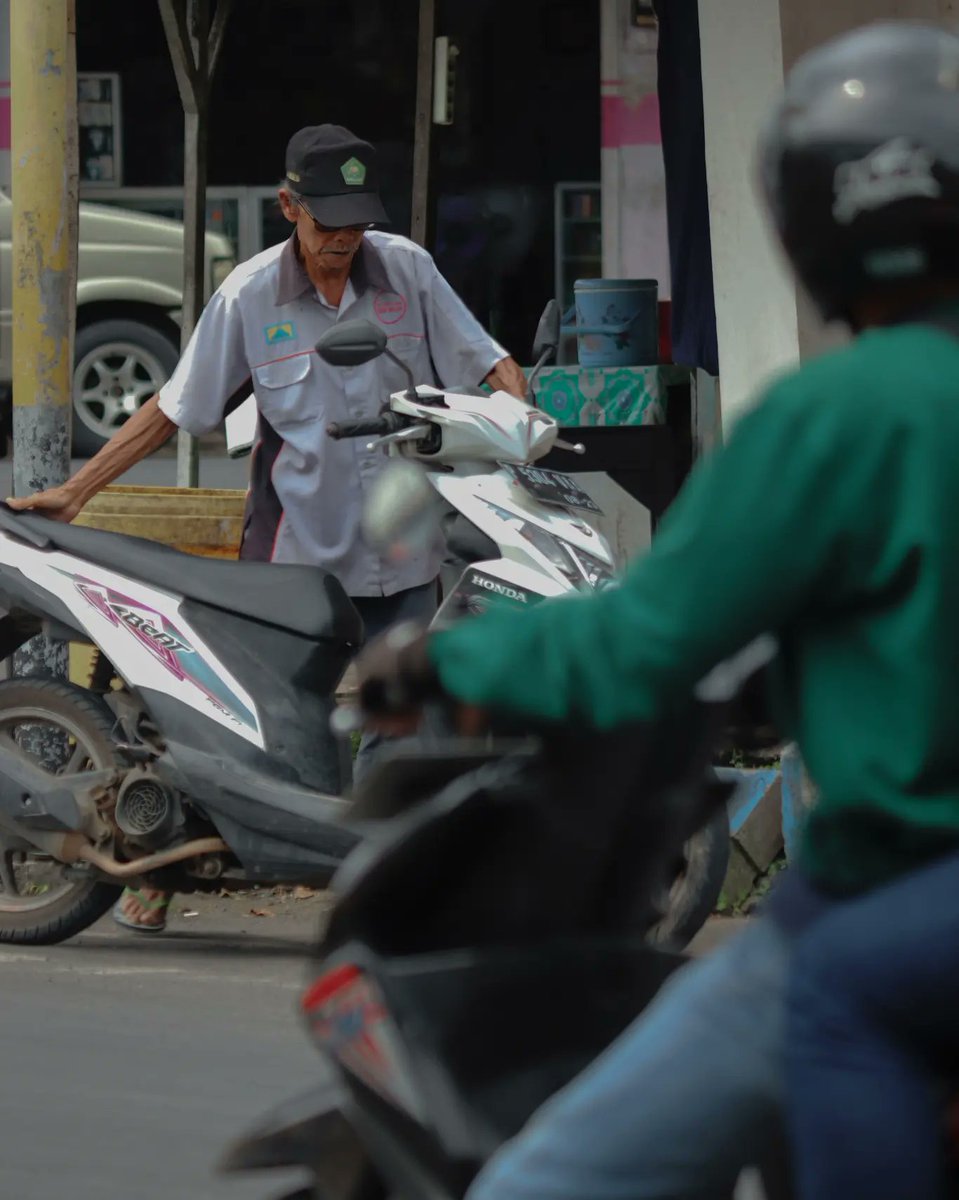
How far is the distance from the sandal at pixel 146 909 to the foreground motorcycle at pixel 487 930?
336cm

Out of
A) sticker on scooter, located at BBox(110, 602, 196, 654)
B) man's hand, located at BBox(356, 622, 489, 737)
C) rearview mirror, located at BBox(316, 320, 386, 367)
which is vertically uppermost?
rearview mirror, located at BBox(316, 320, 386, 367)

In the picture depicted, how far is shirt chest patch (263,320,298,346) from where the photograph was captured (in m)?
5.55

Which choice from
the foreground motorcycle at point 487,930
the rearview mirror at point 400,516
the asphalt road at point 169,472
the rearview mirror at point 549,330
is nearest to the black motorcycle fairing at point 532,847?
the foreground motorcycle at point 487,930

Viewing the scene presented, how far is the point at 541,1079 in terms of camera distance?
7.06 feet

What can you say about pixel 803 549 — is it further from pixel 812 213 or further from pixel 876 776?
pixel 812 213

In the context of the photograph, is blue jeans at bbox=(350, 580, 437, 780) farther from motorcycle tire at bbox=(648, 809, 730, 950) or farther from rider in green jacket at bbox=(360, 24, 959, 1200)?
rider in green jacket at bbox=(360, 24, 959, 1200)

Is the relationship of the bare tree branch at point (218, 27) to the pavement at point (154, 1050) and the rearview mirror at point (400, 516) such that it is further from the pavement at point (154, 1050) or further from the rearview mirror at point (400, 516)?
the rearview mirror at point (400, 516)

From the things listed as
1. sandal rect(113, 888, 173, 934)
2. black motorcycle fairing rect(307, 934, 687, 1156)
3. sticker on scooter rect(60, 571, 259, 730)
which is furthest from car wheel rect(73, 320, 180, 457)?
black motorcycle fairing rect(307, 934, 687, 1156)

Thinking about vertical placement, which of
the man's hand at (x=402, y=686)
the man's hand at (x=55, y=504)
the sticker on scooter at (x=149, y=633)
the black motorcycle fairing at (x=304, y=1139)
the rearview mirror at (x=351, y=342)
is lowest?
the black motorcycle fairing at (x=304, y=1139)

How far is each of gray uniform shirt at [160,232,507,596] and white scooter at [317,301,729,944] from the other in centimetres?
28

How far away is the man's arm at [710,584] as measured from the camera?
1695 mm

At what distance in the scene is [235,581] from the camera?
17.3ft

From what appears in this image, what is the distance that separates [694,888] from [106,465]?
175cm

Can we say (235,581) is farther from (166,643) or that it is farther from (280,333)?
(280,333)
